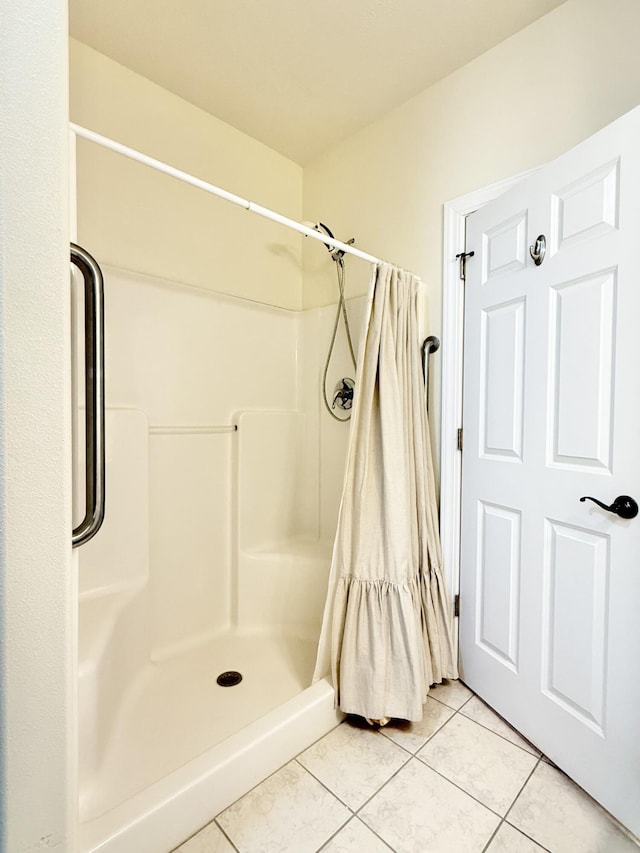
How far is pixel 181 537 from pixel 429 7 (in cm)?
232

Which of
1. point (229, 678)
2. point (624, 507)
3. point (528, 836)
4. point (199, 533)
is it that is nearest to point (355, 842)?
point (528, 836)

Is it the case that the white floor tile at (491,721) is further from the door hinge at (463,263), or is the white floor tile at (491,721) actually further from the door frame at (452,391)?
the door hinge at (463,263)

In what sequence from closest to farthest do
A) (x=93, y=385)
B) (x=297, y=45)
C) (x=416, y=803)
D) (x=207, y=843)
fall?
1. (x=93, y=385)
2. (x=207, y=843)
3. (x=416, y=803)
4. (x=297, y=45)

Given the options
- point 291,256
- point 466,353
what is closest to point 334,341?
point 291,256

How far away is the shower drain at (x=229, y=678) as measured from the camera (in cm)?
167

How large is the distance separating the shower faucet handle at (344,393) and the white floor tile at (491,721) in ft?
4.61

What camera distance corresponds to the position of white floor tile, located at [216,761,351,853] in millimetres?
1060

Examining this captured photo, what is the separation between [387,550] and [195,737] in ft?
2.97

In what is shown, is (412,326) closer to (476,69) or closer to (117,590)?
(476,69)

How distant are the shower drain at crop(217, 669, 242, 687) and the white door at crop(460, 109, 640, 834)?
95cm

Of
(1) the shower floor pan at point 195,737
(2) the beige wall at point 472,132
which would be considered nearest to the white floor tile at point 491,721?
(1) the shower floor pan at point 195,737

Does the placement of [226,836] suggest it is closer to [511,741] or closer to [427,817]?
[427,817]

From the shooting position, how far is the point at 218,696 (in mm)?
1597

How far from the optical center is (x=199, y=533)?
1983 mm
